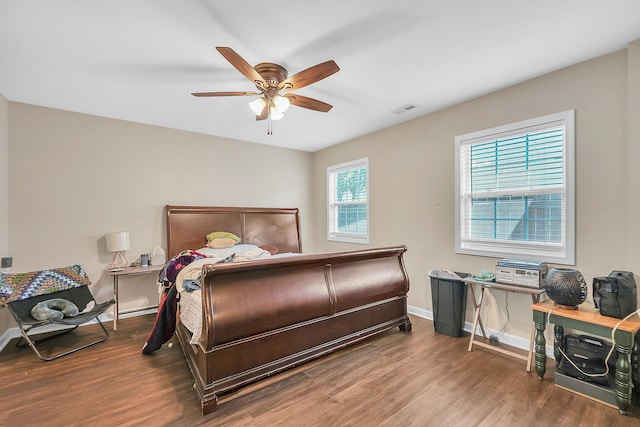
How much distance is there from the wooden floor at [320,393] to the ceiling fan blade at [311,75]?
2.39m

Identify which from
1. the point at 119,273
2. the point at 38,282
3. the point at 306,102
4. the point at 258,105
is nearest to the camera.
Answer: the point at 258,105

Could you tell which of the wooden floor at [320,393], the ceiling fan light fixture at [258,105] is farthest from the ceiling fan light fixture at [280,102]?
the wooden floor at [320,393]

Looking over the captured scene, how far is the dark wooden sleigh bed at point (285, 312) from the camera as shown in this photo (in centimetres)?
202

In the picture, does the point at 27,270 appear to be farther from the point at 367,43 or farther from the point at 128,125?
the point at 367,43

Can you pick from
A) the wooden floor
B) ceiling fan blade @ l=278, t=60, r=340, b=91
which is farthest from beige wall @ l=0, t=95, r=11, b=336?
ceiling fan blade @ l=278, t=60, r=340, b=91

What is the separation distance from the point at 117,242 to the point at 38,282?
79 centimetres

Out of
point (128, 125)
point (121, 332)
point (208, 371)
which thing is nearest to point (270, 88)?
point (208, 371)

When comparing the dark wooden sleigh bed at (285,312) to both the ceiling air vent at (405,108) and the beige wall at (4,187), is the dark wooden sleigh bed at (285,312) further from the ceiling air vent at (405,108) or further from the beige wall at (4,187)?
the beige wall at (4,187)

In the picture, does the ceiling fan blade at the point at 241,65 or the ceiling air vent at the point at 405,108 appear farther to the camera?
the ceiling air vent at the point at 405,108

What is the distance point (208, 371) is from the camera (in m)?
1.97

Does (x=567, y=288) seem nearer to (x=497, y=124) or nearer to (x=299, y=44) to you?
(x=497, y=124)

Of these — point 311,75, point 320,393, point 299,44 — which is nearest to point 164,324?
point 320,393

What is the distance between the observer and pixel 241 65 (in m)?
2.02

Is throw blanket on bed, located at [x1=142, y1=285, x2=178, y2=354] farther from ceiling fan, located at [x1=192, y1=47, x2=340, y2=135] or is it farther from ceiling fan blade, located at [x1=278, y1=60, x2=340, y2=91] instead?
ceiling fan blade, located at [x1=278, y1=60, x2=340, y2=91]
